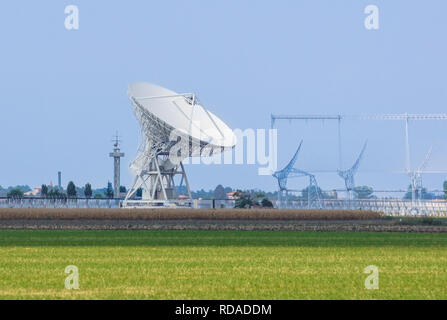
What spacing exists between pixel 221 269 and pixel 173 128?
6030cm

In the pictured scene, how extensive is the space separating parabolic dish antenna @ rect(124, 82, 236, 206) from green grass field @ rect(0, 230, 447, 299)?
42.1m

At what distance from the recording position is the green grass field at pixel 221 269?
21641 millimetres

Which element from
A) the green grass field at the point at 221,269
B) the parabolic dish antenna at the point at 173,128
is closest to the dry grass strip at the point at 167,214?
the parabolic dish antenna at the point at 173,128

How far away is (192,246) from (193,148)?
48.7 metres

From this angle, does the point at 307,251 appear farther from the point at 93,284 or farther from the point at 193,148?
the point at 193,148

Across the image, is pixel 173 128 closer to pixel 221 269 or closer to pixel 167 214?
pixel 167 214

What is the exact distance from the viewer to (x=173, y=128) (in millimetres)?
88000

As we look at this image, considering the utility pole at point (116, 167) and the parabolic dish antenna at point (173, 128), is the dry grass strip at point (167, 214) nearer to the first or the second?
the parabolic dish antenna at point (173, 128)

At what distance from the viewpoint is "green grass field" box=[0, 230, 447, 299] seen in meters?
21.6

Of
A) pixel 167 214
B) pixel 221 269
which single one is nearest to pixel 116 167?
pixel 167 214

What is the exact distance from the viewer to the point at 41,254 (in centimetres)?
3578

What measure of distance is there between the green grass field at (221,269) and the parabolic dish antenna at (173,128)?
138 ft

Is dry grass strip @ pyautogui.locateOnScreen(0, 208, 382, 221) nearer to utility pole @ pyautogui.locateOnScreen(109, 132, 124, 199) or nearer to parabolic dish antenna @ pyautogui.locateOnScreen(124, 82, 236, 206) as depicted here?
parabolic dish antenna @ pyautogui.locateOnScreen(124, 82, 236, 206)
